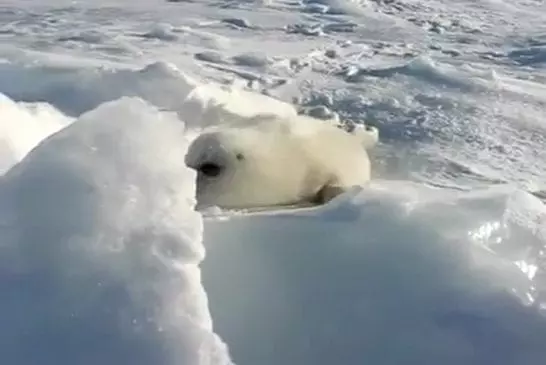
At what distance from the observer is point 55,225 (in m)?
1.66

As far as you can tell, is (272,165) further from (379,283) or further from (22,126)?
(379,283)

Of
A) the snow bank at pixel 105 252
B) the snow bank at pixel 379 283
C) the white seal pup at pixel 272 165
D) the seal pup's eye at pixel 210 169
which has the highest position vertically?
the snow bank at pixel 105 252

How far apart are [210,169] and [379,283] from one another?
103 cm

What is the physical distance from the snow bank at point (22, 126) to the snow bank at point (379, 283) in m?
0.77

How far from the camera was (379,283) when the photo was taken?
68.5 inches

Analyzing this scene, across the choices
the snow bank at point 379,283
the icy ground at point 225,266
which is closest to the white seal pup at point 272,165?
the icy ground at point 225,266

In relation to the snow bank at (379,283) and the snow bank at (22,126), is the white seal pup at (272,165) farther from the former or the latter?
the snow bank at (379,283)

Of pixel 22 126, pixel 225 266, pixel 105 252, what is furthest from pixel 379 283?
pixel 22 126

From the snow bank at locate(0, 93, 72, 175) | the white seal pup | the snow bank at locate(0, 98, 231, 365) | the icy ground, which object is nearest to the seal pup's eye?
the white seal pup

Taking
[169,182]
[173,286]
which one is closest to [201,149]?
[169,182]

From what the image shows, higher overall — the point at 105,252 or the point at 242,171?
the point at 105,252

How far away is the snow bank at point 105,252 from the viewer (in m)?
1.41

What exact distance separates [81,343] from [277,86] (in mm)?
3159

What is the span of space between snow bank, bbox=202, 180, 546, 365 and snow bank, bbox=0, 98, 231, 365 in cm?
19
